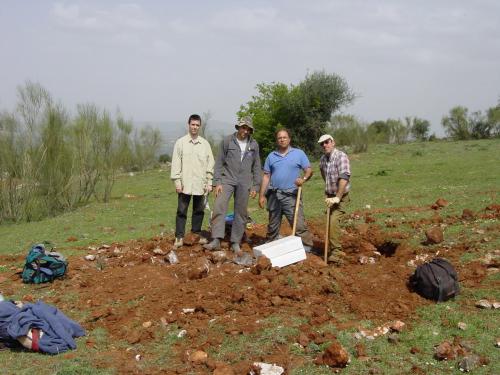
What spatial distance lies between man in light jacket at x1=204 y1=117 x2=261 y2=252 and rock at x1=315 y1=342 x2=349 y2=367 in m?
3.29

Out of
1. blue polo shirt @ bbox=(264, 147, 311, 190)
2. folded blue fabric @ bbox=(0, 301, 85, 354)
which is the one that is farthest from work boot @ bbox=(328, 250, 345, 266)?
folded blue fabric @ bbox=(0, 301, 85, 354)

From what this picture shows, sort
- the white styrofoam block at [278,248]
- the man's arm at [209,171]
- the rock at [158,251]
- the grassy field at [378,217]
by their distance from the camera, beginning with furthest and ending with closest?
the rock at [158,251], the man's arm at [209,171], the white styrofoam block at [278,248], the grassy field at [378,217]

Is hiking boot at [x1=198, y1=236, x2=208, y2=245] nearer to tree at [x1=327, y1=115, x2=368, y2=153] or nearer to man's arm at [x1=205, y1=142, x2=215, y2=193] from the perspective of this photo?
man's arm at [x1=205, y1=142, x2=215, y2=193]

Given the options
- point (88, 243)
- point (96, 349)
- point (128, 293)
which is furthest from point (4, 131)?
point (96, 349)

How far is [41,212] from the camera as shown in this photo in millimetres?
19078

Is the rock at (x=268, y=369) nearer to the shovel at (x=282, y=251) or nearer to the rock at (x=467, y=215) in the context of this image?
the shovel at (x=282, y=251)

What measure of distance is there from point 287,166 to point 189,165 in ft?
5.07

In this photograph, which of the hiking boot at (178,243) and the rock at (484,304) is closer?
the rock at (484,304)

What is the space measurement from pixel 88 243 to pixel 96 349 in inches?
265

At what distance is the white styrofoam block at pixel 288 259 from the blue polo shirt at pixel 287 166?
1.05 meters

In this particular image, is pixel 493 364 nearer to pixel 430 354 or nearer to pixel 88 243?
pixel 430 354

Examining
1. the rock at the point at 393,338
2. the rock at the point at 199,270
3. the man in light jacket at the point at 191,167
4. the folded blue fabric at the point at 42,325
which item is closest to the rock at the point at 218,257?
the rock at the point at 199,270

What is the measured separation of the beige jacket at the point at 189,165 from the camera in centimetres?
775

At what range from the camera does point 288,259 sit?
6.70 meters
